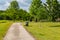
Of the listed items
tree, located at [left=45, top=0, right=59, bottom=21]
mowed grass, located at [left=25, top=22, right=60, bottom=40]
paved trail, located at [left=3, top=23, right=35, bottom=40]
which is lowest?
mowed grass, located at [left=25, top=22, right=60, bottom=40]

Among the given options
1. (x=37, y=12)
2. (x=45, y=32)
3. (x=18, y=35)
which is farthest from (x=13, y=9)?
(x=18, y=35)

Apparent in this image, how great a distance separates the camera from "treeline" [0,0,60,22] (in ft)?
183

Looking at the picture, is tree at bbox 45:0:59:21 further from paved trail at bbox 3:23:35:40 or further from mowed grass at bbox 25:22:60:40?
paved trail at bbox 3:23:35:40

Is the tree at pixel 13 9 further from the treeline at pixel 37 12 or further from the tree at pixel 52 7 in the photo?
the tree at pixel 52 7

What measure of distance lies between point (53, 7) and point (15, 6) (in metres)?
46.1

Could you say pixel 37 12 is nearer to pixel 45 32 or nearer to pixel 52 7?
pixel 52 7

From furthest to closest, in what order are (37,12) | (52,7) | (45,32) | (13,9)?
(13,9) → (37,12) → (52,7) → (45,32)

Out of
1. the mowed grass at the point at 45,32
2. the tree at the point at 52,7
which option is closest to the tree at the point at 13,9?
the tree at the point at 52,7

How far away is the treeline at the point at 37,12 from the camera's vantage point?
55816 millimetres

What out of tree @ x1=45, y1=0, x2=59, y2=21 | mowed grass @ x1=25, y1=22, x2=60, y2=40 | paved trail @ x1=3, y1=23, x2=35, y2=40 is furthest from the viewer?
tree @ x1=45, y1=0, x2=59, y2=21

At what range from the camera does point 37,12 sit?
244ft


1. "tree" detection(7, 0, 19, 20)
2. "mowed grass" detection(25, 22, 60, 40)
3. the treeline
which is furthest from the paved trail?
"tree" detection(7, 0, 19, 20)

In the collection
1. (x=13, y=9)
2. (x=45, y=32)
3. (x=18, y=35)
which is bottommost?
(x=45, y=32)

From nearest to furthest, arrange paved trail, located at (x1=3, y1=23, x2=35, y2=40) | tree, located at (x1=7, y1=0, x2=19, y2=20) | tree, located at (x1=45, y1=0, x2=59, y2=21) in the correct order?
1. paved trail, located at (x1=3, y1=23, x2=35, y2=40)
2. tree, located at (x1=45, y1=0, x2=59, y2=21)
3. tree, located at (x1=7, y1=0, x2=19, y2=20)
